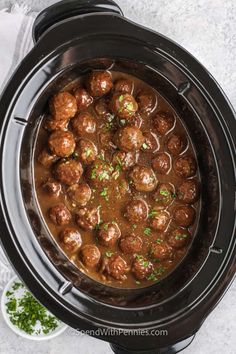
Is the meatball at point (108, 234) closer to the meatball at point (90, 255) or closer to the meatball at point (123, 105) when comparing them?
the meatball at point (90, 255)

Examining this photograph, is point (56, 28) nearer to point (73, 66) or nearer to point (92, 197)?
point (73, 66)

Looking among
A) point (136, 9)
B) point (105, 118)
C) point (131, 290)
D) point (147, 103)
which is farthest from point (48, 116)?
point (131, 290)

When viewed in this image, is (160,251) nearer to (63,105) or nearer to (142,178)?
(142,178)

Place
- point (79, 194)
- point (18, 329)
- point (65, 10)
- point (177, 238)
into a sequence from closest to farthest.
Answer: point (65, 10)
point (79, 194)
point (177, 238)
point (18, 329)

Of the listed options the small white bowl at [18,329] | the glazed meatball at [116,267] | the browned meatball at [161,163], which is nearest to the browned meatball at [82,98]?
the browned meatball at [161,163]

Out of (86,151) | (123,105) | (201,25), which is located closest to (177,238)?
(86,151)

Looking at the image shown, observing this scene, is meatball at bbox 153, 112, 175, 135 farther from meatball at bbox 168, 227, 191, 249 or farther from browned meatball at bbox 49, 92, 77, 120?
meatball at bbox 168, 227, 191, 249
